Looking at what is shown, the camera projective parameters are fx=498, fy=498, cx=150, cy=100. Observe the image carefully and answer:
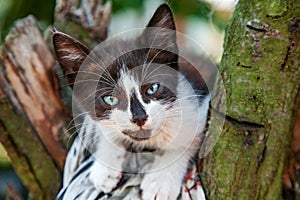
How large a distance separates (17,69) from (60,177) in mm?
347

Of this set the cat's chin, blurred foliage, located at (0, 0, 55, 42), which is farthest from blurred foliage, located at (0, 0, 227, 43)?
the cat's chin

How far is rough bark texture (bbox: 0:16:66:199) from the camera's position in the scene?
146 cm

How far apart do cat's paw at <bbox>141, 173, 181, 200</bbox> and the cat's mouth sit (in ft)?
0.31

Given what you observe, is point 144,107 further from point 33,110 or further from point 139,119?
point 33,110

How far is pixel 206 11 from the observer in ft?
4.81

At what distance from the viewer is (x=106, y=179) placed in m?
1.21

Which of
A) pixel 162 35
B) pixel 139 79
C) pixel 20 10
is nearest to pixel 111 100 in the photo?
pixel 139 79

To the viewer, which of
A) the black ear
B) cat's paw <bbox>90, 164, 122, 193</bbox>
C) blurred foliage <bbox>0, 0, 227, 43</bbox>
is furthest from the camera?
blurred foliage <bbox>0, 0, 227, 43</bbox>

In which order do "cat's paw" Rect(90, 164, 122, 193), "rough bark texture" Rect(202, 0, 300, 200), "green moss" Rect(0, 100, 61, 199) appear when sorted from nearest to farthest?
"rough bark texture" Rect(202, 0, 300, 200), "cat's paw" Rect(90, 164, 122, 193), "green moss" Rect(0, 100, 61, 199)

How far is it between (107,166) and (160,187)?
165mm

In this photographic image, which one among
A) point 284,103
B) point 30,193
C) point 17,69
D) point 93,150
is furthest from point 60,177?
point 284,103

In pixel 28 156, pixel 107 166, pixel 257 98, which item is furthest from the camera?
pixel 28 156

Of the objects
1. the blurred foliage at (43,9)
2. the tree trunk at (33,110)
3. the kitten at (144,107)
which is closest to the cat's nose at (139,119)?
the kitten at (144,107)

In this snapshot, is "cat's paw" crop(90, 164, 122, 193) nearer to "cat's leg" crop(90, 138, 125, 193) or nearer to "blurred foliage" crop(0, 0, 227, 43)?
"cat's leg" crop(90, 138, 125, 193)
